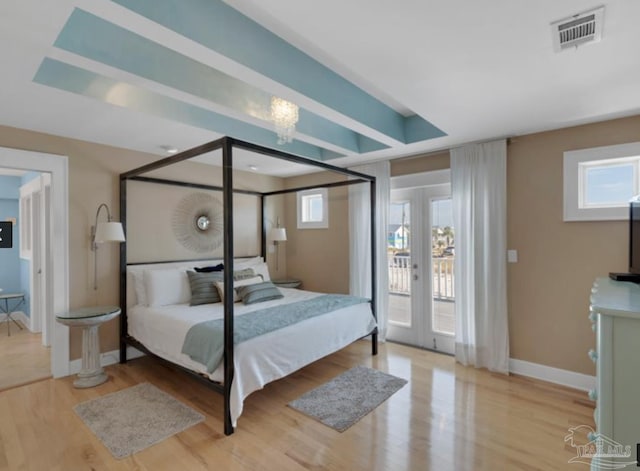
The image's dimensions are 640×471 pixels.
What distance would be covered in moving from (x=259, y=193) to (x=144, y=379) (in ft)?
9.49

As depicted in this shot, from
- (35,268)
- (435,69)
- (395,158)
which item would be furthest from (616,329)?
Result: (35,268)

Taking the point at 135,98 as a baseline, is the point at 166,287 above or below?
below

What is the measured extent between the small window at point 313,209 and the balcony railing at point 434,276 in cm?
123

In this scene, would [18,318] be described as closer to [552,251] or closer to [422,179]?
[422,179]

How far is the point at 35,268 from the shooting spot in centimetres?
455

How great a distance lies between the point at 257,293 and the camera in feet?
12.3

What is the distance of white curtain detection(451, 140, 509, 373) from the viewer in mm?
3389

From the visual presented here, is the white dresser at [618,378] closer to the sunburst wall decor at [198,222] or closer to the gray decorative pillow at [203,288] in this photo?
the gray decorative pillow at [203,288]

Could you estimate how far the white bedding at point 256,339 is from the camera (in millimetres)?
2510

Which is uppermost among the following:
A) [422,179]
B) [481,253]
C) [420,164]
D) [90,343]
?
[420,164]

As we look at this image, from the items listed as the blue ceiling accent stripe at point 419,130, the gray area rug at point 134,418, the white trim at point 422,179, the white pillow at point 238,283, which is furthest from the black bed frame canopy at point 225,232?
the white pillow at point 238,283

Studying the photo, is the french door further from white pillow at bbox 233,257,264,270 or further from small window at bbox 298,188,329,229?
white pillow at bbox 233,257,264,270

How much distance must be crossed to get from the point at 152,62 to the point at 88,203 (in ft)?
7.10

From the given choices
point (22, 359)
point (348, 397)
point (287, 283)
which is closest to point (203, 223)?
point (287, 283)
